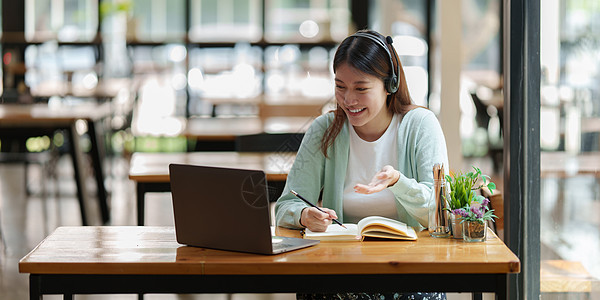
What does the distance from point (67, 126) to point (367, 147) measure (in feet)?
10.8

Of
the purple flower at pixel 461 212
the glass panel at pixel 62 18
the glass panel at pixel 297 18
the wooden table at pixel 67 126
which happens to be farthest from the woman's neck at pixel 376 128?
the glass panel at pixel 62 18

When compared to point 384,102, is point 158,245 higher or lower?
lower

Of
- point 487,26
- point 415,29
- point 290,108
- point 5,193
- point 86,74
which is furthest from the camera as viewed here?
point 86,74

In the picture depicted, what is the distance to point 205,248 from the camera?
6.39ft

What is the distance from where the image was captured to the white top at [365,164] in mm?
2385

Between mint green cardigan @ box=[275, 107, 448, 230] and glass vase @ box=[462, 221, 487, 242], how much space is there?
0.62 feet

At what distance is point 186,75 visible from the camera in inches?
400

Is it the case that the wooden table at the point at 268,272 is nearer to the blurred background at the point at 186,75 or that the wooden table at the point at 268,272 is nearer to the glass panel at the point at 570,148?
the glass panel at the point at 570,148

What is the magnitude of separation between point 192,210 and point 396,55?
0.80 metres

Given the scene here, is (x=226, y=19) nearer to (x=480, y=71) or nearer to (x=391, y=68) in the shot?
(x=480, y=71)

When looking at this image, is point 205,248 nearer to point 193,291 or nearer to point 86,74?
point 193,291

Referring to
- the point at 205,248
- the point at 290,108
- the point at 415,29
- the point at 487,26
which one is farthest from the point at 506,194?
the point at 415,29

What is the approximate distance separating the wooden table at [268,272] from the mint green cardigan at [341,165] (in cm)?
37

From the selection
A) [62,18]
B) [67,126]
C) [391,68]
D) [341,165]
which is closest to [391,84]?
[391,68]
